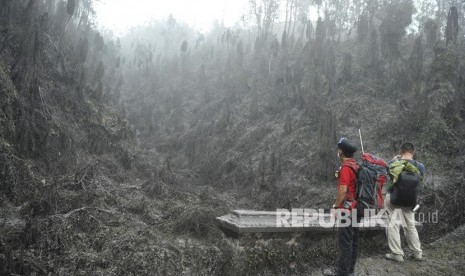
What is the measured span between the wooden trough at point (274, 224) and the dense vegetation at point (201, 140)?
0.73ft

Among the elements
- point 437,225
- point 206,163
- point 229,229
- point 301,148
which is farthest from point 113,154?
point 437,225

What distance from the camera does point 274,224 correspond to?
4438mm

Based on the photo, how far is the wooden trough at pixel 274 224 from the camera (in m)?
4.22

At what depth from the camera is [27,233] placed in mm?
4316

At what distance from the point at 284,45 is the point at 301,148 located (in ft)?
36.5

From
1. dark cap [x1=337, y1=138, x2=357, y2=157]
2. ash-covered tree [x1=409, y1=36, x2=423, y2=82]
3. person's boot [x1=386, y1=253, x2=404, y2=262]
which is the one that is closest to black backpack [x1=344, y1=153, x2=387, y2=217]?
dark cap [x1=337, y1=138, x2=357, y2=157]

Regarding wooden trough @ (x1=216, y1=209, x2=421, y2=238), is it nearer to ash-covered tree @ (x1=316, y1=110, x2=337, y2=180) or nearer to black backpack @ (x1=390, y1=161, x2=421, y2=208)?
black backpack @ (x1=390, y1=161, x2=421, y2=208)

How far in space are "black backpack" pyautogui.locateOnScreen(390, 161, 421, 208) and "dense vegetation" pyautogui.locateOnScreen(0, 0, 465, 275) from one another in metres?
1.25

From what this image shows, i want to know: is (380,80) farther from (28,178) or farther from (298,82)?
(28,178)

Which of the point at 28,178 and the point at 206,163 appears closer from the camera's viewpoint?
the point at 28,178

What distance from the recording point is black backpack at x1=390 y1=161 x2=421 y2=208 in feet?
15.2

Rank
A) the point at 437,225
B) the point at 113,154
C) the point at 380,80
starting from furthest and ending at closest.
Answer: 1. the point at 380,80
2. the point at 113,154
3. the point at 437,225

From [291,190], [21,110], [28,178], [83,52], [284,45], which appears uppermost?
[284,45]

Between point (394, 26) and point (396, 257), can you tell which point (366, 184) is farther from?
point (394, 26)
